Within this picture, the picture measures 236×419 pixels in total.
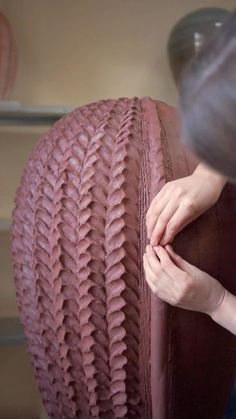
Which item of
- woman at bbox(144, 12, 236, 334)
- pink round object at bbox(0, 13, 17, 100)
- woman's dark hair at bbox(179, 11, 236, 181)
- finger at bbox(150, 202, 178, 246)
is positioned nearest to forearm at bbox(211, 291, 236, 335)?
woman at bbox(144, 12, 236, 334)

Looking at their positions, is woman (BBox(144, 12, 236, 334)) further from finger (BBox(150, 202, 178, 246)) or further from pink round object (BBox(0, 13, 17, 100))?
pink round object (BBox(0, 13, 17, 100))

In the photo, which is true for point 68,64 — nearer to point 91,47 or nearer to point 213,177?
point 91,47

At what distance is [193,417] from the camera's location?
0.73 m

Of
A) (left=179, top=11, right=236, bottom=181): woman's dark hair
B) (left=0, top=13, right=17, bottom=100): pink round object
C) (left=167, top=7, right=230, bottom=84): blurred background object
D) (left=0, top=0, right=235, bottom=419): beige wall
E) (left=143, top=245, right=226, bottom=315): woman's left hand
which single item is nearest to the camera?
(left=179, top=11, right=236, bottom=181): woman's dark hair

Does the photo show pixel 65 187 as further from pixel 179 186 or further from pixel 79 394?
pixel 79 394

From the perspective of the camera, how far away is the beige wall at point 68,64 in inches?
60.4

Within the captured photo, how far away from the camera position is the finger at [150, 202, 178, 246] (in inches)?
25.0

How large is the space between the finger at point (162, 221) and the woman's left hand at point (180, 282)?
0.04ft

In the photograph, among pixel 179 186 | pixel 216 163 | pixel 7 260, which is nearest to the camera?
pixel 216 163

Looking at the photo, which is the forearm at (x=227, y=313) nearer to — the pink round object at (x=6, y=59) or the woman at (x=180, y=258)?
the woman at (x=180, y=258)

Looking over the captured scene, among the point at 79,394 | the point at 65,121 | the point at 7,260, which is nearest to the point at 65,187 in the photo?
the point at 65,121

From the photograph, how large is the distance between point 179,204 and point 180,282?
88 millimetres

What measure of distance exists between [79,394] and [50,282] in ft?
0.49

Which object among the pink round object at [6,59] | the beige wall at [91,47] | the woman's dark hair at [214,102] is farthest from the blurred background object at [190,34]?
the woman's dark hair at [214,102]
